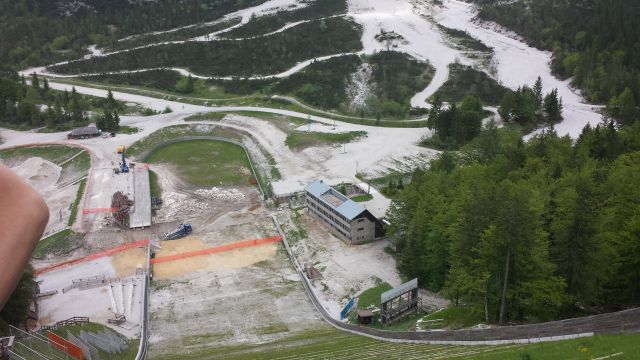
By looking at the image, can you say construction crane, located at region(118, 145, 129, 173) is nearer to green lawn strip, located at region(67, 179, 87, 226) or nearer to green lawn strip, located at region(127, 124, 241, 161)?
green lawn strip, located at region(67, 179, 87, 226)

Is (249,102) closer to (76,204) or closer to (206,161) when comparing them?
(206,161)

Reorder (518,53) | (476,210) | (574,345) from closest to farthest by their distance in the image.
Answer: (574,345)
(476,210)
(518,53)

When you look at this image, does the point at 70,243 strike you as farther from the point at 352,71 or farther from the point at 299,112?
the point at 352,71

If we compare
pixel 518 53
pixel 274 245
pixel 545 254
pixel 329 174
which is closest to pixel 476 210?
pixel 545 254

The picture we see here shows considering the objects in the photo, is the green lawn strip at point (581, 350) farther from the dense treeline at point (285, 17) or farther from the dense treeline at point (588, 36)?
the dense treeline at point (285, 17)

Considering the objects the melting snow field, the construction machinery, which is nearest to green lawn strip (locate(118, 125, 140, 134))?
the construction machinery

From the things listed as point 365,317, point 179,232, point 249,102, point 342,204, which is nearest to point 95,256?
point 179,232
